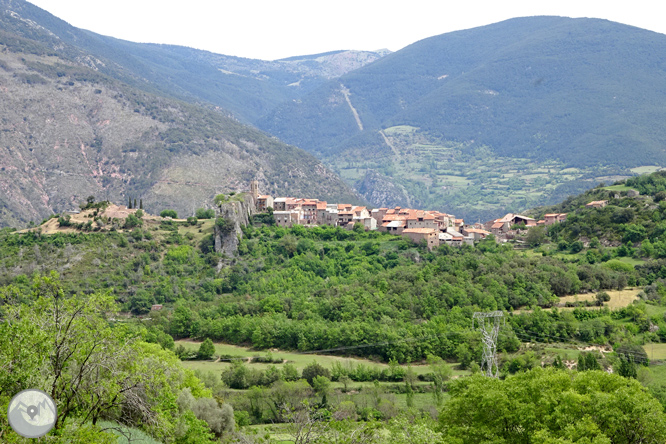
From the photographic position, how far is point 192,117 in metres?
190

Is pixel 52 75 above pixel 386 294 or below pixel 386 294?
above

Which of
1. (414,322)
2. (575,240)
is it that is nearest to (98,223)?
(414,322)

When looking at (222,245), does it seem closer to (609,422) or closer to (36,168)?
(609,422)

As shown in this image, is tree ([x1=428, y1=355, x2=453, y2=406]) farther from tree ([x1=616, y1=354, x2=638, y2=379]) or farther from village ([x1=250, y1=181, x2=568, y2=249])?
village ([x1=250, y1=181, x2=568, y2=249])

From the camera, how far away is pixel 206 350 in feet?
202

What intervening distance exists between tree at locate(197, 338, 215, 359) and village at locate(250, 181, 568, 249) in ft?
114

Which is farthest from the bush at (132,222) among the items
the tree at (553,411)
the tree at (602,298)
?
the tree at (553,411)

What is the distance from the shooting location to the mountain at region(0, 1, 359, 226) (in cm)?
15662

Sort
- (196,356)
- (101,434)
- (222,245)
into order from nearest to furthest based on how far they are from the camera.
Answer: (101,434)
(196,356)
(222,245)

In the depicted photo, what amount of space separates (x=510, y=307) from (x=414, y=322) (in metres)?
9.77

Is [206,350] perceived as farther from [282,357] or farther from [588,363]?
[588,363]

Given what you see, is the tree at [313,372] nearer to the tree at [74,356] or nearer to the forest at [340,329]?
the forest at [340,329]
